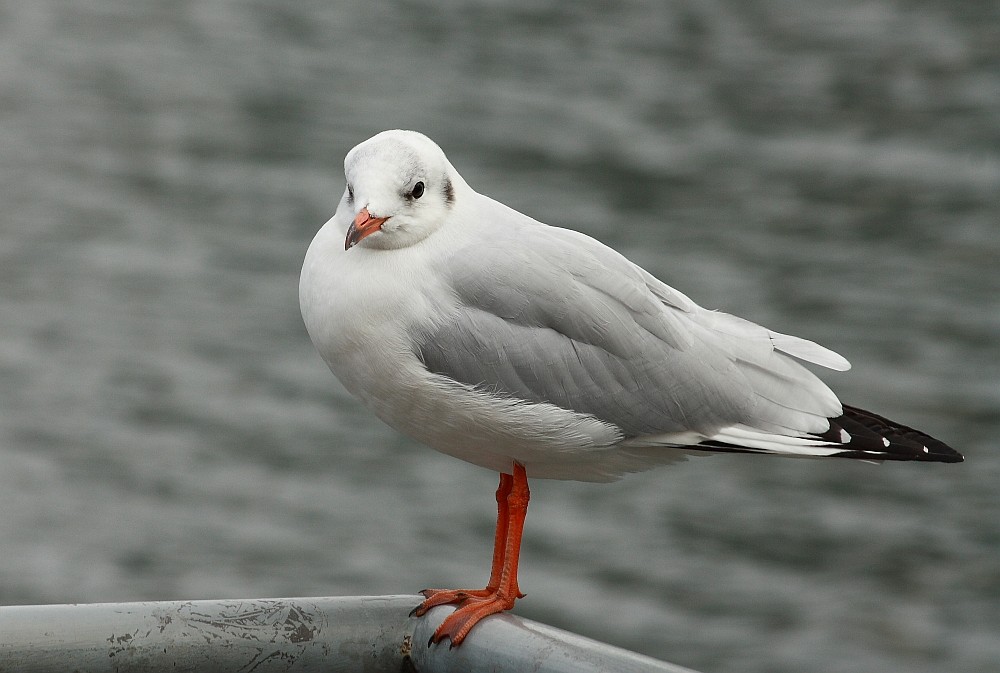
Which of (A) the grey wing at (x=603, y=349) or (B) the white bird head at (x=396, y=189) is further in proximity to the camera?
(A) the grey wing at (x=603, y=349)

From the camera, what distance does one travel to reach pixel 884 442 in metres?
3.19

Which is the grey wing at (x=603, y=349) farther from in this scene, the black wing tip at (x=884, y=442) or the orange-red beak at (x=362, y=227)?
the orange-red beak at (x=362, y=227)

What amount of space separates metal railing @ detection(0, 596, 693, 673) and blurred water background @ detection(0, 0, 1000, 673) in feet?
18.0

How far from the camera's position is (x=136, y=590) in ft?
27.9

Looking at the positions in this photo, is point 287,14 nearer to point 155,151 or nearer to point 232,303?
point 155,151

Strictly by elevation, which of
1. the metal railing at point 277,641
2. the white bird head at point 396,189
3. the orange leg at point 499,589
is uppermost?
the white bird head at point 396,189

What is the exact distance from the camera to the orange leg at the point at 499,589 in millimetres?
2549

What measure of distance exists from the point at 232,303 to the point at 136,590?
3.36 meters

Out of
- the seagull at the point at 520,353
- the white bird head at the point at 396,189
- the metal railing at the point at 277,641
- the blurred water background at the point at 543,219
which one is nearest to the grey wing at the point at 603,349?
the seagull at the point at 520,353

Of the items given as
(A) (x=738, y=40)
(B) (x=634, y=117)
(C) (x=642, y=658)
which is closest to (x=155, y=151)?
(B) (x=634, y=117)

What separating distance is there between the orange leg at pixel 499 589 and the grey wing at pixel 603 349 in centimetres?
24

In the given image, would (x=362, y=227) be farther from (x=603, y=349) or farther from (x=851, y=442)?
(x=851, y=442)

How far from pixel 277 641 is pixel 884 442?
142 centimetres

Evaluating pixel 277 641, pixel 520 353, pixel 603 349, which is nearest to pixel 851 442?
pixel 603 349
